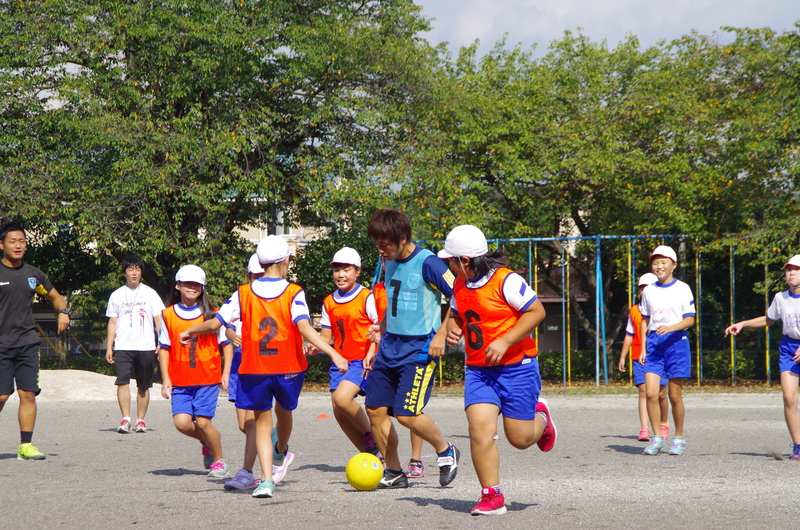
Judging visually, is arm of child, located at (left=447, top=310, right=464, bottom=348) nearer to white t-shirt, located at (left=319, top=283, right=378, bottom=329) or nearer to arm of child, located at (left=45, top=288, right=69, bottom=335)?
white t-shirt, located at (left=319, top=283, right=378, bottom=329)

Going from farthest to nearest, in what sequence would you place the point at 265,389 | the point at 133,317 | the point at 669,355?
the point at 133,317 → the point at 669,355 → the point at 265,389

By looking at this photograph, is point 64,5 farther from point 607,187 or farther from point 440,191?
point 607,187

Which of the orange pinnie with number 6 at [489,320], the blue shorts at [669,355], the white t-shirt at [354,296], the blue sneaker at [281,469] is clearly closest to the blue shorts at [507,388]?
the orange pinnie with number 6 at [489,320]

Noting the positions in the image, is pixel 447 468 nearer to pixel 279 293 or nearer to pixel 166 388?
pixel 279 293

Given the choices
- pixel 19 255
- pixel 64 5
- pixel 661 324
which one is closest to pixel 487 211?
pixel 64 5

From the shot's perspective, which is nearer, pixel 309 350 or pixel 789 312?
pixel 309 350

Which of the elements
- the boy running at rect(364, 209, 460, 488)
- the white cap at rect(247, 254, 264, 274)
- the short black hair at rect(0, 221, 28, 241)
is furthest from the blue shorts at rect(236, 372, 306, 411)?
the short black hair at rect(0, 221, 28, 241)

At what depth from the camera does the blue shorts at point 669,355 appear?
27.5ft

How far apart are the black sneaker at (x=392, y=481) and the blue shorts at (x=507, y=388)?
1.28m

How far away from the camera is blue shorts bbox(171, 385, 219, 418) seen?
692cm

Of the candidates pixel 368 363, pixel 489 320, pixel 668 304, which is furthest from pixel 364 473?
pixel 668 304

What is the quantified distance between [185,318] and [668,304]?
454 cm

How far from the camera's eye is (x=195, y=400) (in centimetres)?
698

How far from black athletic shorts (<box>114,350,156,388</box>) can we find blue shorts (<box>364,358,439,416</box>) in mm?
5579
